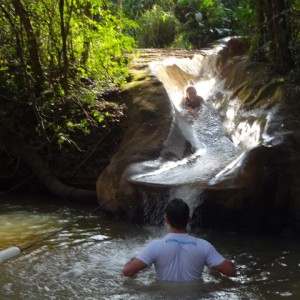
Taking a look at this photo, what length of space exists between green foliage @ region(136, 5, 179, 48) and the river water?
42.3 feet

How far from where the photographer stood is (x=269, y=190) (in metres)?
7.57

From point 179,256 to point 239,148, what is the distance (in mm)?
5454

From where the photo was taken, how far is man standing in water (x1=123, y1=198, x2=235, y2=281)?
15.3ft

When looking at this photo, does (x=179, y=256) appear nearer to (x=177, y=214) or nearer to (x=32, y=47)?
(x=177, y=214)

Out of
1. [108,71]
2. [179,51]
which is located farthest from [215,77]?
[108,71]

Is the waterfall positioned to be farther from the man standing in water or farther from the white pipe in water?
the man standing in water

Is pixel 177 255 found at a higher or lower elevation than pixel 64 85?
lower

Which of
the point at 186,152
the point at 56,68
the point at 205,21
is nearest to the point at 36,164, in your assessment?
the point at 56,68

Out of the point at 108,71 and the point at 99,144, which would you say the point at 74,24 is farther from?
the point at 99,144

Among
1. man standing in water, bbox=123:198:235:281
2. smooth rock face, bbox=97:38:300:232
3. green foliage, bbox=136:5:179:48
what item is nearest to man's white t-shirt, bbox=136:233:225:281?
man standing in water, bbox=123:198:235:281

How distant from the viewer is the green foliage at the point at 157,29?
2078 cm

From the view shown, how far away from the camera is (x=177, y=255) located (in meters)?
4.68

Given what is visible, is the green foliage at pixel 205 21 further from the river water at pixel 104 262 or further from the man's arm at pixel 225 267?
the man's arm at pixel 225 267

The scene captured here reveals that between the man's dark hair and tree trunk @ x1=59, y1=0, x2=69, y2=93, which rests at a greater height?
tree trunk @ x1=59, y1=0, x2=69, y2=93
